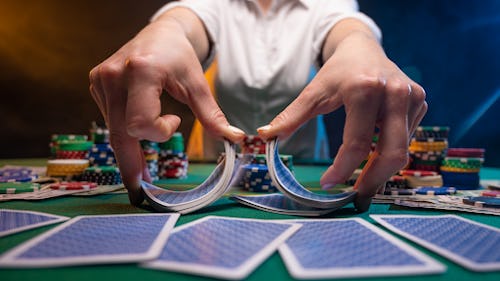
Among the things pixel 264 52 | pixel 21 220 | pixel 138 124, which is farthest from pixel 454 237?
pixel 264 52

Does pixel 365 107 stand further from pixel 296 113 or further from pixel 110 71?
pixel 110 71

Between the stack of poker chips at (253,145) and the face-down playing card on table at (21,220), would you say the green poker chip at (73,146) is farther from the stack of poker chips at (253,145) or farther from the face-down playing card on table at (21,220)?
the face-down playing card on table at (21,220)

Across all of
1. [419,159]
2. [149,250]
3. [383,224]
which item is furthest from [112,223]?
[419,159]

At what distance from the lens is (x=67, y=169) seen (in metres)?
2.06

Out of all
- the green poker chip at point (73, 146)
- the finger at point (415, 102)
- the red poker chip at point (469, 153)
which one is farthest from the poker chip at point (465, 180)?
the green poker chip at point (73, 146)

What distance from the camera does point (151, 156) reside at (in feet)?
6.85

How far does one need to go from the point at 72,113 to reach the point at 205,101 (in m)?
4.80

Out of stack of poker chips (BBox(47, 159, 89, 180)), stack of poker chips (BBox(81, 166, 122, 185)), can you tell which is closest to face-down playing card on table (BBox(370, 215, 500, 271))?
stack of poker chips (BBox(81, 166, 122, 185))

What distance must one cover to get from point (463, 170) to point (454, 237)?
1.18 meters

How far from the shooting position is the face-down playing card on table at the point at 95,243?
2.25 feet

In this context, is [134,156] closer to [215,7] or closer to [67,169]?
[67,169]

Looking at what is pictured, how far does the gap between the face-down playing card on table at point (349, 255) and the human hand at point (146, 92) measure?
47 centimetres

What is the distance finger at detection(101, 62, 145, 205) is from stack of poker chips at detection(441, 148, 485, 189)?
1568 mm

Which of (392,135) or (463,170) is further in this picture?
(463,170)
